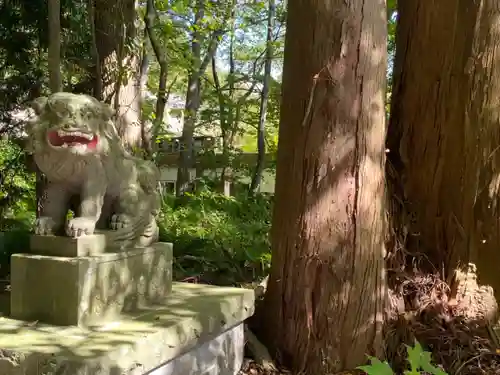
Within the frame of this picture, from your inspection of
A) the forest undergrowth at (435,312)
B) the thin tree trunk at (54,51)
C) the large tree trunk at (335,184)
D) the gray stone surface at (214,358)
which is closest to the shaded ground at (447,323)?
the forest undergrowth at (435,312)

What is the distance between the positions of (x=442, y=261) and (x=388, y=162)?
0.92 meters

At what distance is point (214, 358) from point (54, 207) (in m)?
1.42

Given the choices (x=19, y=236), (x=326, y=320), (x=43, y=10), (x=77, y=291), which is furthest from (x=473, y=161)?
(x=43, y=10)

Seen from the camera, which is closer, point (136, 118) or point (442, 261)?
point (442, 261)

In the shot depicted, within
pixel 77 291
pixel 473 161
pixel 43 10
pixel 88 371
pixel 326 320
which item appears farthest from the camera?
pixel 43 10

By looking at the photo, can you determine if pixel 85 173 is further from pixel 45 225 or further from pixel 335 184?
pixel 335 184

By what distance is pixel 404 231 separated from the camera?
4824 mm

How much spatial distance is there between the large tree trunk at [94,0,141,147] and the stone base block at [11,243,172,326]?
9.26ft

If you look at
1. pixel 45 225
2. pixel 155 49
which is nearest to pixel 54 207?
pixel 45 225

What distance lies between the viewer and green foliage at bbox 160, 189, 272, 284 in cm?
573

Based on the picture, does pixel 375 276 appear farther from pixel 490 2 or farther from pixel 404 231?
pixel 490 2

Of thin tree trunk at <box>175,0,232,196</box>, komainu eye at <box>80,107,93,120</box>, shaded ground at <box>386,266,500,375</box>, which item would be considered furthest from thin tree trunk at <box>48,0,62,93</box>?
thin tree trunk at <box>175,0,232,196</box>

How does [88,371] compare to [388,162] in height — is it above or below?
below

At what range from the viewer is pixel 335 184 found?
13.4 feet
